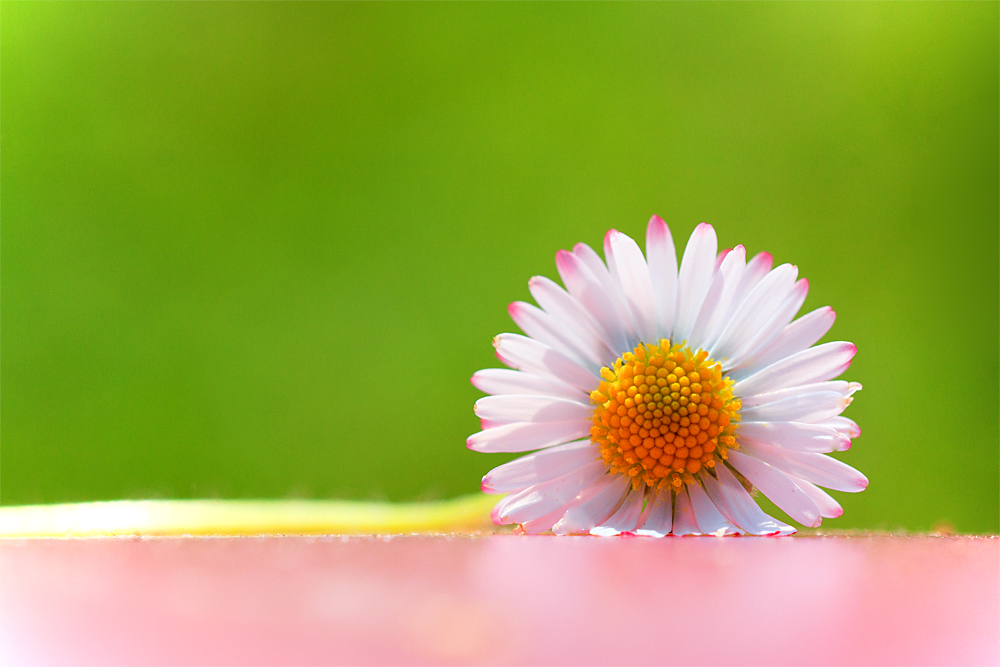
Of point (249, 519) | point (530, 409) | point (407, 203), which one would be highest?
point (407, 203)

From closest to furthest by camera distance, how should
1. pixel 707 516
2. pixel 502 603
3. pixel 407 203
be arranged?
pixel 502 603 → pixel 707 516 → pixel 407 203

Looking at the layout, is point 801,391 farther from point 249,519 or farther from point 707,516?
point 249,519

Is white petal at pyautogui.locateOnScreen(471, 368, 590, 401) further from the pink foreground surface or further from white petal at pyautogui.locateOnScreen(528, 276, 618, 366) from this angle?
the pink foreground surface

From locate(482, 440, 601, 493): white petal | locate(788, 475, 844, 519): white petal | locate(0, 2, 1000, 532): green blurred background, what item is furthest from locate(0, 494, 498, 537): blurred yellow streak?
locate(0, 2, 1000, 532): green blurred background

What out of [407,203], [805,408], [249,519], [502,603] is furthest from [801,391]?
[407,203]

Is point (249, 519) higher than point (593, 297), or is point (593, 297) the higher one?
point (593, 297)

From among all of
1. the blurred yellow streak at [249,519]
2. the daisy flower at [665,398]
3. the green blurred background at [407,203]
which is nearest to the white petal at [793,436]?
the daisy flower at [665,398]
